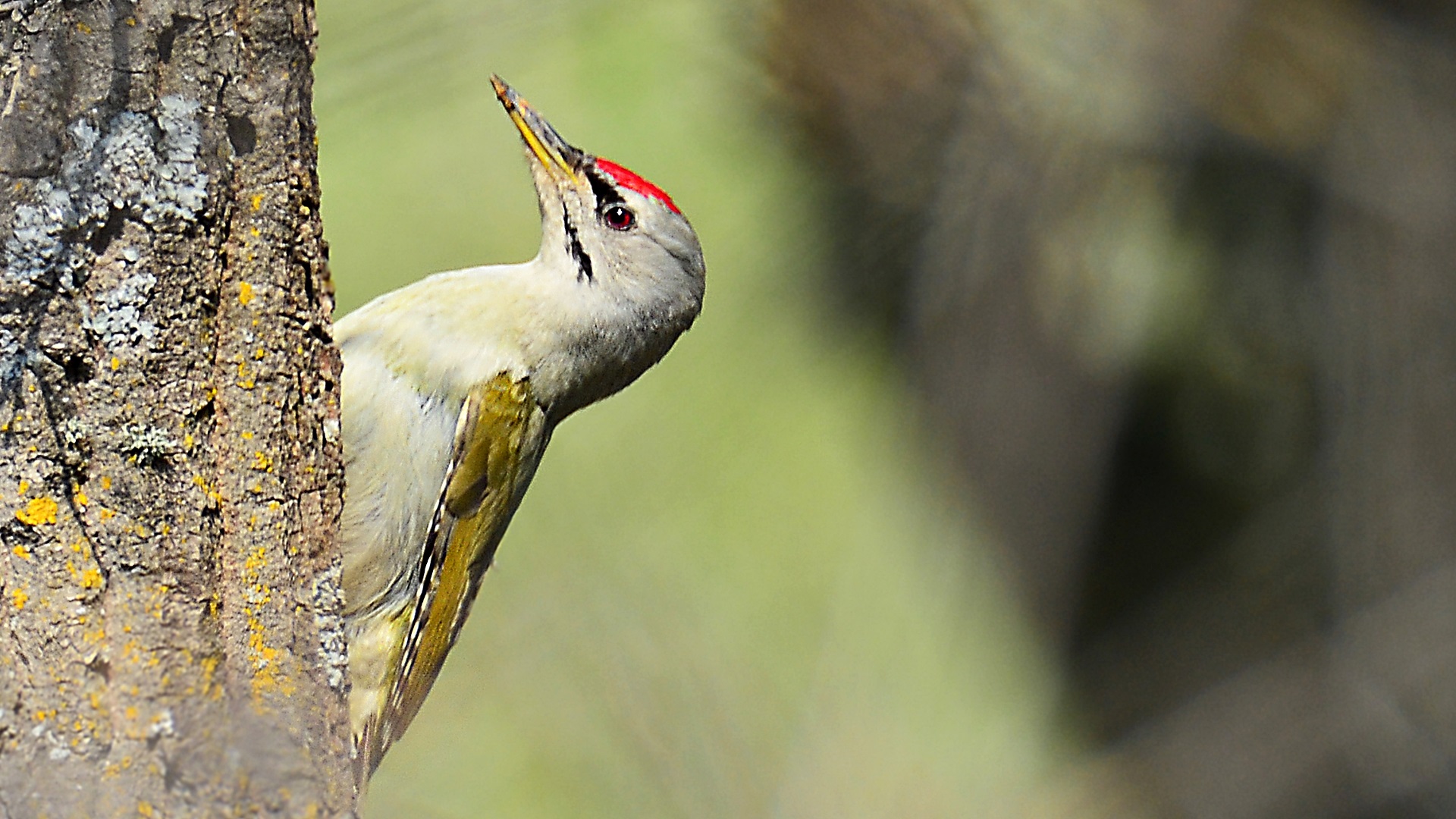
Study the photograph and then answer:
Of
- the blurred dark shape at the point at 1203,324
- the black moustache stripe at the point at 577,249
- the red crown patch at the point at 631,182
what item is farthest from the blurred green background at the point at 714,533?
the black moustache stripe at the point at 577,249

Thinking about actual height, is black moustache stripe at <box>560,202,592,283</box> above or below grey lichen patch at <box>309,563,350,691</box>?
above

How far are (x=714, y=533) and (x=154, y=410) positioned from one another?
5797 mm

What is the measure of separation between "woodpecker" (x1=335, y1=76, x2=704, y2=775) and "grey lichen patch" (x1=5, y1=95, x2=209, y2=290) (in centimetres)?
82

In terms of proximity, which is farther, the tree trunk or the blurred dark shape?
the blurred dark shape

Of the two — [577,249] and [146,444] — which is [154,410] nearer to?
[146,444]

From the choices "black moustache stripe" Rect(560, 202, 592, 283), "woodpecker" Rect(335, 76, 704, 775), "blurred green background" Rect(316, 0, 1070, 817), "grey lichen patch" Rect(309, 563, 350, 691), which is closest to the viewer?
"grey lichen patch" Rect(309, 563, 350, 691)

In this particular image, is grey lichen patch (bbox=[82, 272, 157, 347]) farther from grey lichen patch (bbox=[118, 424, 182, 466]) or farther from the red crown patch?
the red crown patch

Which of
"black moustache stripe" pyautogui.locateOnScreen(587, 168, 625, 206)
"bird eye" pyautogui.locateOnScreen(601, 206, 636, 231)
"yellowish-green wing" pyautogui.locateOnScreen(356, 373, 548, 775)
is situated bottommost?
"yellowish-green wing" pyautogui.locateOnScreen(356, 373, 548, 775)

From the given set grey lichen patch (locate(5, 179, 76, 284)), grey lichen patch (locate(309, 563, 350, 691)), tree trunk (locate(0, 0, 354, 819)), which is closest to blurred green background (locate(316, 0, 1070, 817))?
grey lichen patch (locate(309, 563, 350, 691))

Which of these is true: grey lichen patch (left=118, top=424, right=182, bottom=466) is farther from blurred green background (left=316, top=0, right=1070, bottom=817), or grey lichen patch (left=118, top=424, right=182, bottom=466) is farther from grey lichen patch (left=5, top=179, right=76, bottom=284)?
blurred green background (left=316, top=0, right=1070, bottom=817)

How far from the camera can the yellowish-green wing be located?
2.34 meters

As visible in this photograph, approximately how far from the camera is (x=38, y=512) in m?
1.36

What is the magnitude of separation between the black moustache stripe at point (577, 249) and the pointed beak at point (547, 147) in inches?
3.0

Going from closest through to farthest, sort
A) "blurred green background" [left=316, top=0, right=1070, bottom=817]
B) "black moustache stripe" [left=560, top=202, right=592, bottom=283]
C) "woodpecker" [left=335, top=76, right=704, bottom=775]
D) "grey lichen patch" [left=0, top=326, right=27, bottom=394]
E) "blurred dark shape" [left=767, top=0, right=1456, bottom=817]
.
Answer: "grey lichen patch" [left=0, top=326, right=27, bottom=394] → "woodpecker" [left=335, top=76, right=704, bottom=775] → "black moustache stripe" [left=560, top=202, right=592, bottom=283] → "blurred dark shape" [left=767, top=0, right=1456, bottom=817] → "blurred green background" [left=316, top=0, right=1070, bottom=817]
